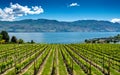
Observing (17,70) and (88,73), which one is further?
(17,70)

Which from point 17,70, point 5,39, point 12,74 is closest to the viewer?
point 12,74

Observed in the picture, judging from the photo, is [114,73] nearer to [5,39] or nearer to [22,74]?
[22,74]

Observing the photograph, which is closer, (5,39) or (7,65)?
(7,65)

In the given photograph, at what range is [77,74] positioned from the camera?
3634 cm

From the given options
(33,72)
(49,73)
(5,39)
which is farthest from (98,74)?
(5,39)

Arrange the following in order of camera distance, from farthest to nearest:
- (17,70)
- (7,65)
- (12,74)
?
1. (7,65)
2. (17,70)
3. (12,74)

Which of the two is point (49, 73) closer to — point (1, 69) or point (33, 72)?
→ point (33, 72)

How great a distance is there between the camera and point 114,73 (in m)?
37.1

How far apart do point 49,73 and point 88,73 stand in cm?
620

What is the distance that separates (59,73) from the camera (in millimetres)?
37281

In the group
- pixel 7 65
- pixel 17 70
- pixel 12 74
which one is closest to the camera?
pixel 12 74

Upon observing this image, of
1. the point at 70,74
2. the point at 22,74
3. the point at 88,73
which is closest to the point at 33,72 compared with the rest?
the point at 22,74

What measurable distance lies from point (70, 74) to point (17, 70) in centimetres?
942

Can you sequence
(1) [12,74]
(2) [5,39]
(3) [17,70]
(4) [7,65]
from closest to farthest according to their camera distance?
1. (1) [12,74]
2. (3) [17,70]
3. (4) [7,65]
4. (2) [5,39]
